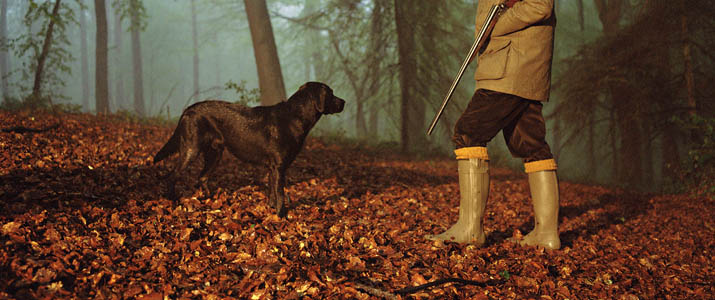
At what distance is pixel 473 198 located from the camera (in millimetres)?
3174

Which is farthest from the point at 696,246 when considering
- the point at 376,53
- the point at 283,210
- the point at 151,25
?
the point at 151,25

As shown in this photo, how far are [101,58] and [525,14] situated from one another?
1479 cm

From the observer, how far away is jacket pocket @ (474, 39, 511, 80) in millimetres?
3045

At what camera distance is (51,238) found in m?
2.55

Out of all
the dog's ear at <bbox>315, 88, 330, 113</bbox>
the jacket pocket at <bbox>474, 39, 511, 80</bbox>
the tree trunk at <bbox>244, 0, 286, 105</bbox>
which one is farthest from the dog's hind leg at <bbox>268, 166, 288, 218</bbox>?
the tree trunk at <bbox>244, 0, 286, 105</bbox>

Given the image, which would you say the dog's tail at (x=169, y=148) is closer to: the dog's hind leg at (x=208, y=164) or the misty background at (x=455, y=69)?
the dog's hind leg at (x=208, y=164)

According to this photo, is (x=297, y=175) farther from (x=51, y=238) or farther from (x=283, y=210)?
(x=51, y=238)

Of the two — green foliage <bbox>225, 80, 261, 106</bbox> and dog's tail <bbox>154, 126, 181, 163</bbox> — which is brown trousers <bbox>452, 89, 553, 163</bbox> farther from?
green foliage <bbox>225, 80, 261, 106</bbox>

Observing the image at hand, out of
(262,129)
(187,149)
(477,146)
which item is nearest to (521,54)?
(477,146)

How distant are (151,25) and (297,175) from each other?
4860cm

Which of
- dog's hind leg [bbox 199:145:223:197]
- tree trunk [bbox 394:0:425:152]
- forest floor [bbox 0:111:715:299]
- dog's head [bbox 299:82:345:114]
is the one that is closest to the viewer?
forest floor [bbox 0:111:715:299]

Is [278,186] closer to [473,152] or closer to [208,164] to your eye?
[208,164]

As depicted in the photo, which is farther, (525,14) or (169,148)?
(169,148)

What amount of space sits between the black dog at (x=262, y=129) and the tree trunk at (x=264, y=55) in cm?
579
